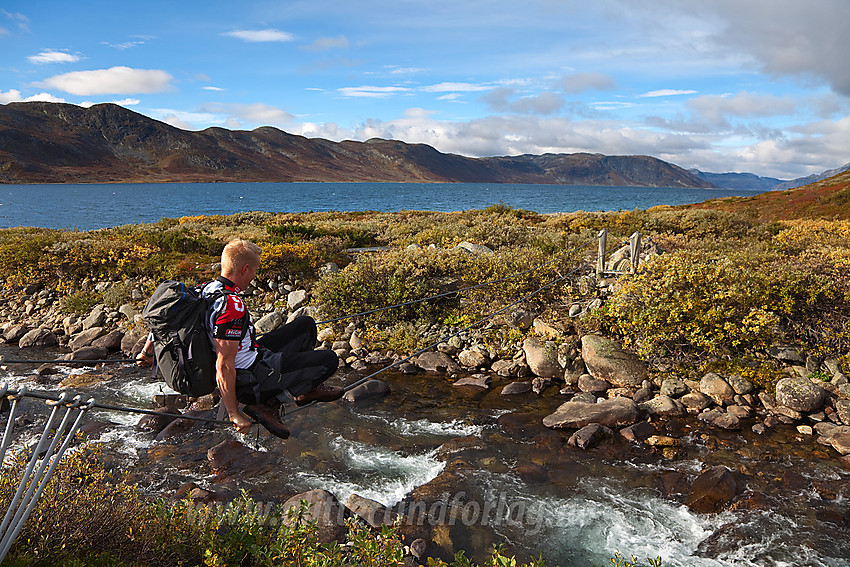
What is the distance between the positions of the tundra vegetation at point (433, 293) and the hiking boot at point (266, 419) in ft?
3.04

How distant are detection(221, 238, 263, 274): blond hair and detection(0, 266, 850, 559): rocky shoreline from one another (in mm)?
3465

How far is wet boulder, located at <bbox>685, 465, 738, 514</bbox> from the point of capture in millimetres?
6578

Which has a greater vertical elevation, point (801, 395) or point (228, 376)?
point (228, 376)

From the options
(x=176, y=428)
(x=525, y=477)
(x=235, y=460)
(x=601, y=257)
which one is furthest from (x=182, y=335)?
(x=601, y=257)

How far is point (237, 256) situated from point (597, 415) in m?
6.97

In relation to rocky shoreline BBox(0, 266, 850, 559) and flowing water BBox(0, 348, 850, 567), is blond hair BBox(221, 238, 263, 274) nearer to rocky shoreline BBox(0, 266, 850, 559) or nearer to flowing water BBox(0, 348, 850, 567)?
rocky shoreline BBox(0, 266, 850, 559)

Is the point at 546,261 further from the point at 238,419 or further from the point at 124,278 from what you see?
the point at 124,278

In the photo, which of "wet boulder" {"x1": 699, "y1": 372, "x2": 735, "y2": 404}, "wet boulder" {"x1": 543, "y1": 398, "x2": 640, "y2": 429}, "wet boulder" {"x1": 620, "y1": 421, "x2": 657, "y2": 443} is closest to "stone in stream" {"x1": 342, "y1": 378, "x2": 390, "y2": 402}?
"wet boulder" {"x1": 543, "y1": 398, "x2": 640, "y2": 429}

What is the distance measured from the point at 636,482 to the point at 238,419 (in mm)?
5799

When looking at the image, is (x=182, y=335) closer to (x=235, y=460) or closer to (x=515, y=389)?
(x=235, y=460)

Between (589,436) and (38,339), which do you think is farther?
(38,339)

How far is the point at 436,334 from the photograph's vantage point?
12.9 meters

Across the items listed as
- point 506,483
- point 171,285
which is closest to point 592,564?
point 506,483

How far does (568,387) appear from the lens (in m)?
10.5
